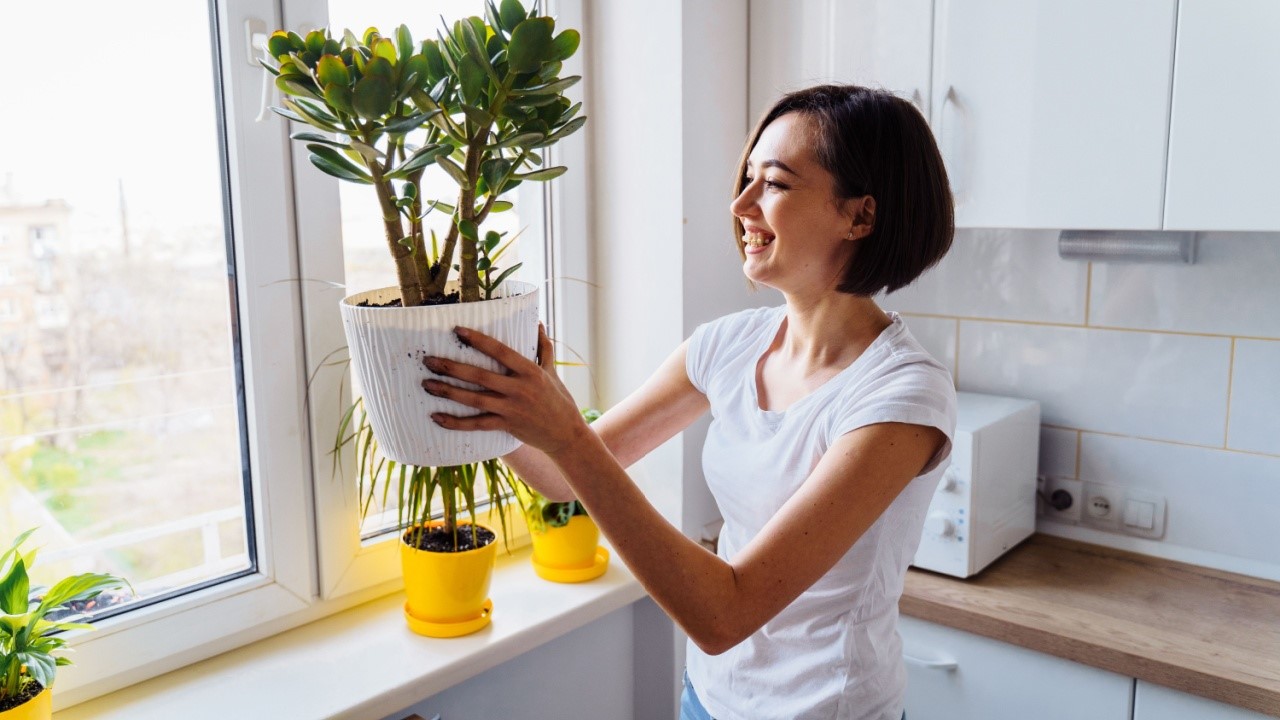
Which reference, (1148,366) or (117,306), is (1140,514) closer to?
(1148,366)

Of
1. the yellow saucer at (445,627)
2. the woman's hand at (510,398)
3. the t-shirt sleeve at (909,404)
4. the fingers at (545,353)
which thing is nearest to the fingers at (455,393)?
the woman's hand at (510,398)

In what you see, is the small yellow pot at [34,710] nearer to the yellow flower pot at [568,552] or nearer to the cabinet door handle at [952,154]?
the yellow flower pot at [568,552]

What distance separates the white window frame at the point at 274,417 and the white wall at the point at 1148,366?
123 cm

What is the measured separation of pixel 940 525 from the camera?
1705 millimetres

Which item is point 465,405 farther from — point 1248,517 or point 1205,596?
point 1248,517

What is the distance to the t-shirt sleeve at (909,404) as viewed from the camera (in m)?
1.02

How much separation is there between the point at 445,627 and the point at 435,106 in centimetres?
96

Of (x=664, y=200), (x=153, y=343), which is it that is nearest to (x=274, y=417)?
(x=153, y=343)

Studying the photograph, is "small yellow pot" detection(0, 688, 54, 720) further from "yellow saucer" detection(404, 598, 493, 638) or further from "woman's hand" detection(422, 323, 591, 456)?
"woman's hand" detection(422, 323, 591, 456)

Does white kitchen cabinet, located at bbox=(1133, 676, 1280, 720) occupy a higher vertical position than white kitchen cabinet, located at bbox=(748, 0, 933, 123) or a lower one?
lower

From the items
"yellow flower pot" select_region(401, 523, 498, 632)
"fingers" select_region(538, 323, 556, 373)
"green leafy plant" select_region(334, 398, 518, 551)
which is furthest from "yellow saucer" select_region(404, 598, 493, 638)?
"fingers" select_region(538, 323, 556, 373)

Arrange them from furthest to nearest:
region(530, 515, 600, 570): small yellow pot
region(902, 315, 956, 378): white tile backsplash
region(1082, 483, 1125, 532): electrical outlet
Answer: region(902, 315, 956, 378): white tile backsplash < region(1082, 483, 1125, 532): electrical outlet < region(530, 515, 600, 570): small yellow pot

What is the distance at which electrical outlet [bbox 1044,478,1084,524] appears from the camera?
1912mm

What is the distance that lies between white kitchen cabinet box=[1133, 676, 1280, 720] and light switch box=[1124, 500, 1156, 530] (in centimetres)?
48
